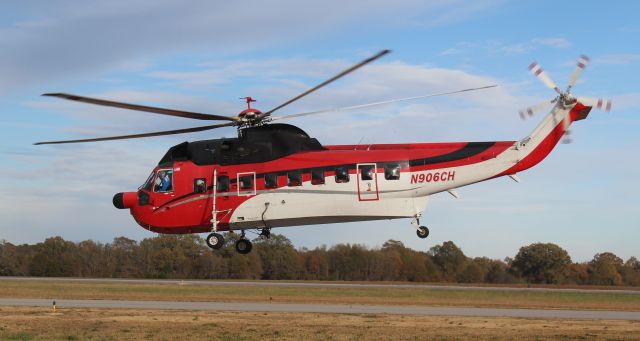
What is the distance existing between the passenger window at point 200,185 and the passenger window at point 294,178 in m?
3.44

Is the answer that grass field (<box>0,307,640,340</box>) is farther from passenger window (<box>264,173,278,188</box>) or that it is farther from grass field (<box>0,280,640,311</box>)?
grass field (<box>0,280,640,311</box>)

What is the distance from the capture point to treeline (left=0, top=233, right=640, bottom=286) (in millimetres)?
90125

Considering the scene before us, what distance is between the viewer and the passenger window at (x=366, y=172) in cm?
2858

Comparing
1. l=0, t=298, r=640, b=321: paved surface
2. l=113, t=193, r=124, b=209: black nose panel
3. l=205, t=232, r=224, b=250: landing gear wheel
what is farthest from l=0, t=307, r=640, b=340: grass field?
l=205, t=232, r=224, b=250: landing gear wheel

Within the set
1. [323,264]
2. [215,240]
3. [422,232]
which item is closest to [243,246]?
[215,240]

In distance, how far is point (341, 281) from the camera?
87125 mm

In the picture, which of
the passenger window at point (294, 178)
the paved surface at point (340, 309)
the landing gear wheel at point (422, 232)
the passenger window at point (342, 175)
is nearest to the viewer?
the landing gear wheel at point (422, 232)

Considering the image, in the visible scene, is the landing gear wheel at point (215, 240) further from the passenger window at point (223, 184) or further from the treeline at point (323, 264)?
the treeline at point (323, 264)

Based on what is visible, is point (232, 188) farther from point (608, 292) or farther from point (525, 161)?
point (608, 292)

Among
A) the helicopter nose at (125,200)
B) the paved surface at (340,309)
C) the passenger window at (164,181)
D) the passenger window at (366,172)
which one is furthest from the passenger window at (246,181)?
the paved surface at (340,309)

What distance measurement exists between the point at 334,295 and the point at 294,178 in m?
39.0

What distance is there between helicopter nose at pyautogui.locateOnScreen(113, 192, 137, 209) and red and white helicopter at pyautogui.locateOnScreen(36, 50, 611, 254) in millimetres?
957

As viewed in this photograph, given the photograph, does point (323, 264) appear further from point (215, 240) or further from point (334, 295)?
point (215, 240)

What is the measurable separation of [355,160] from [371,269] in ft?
202
